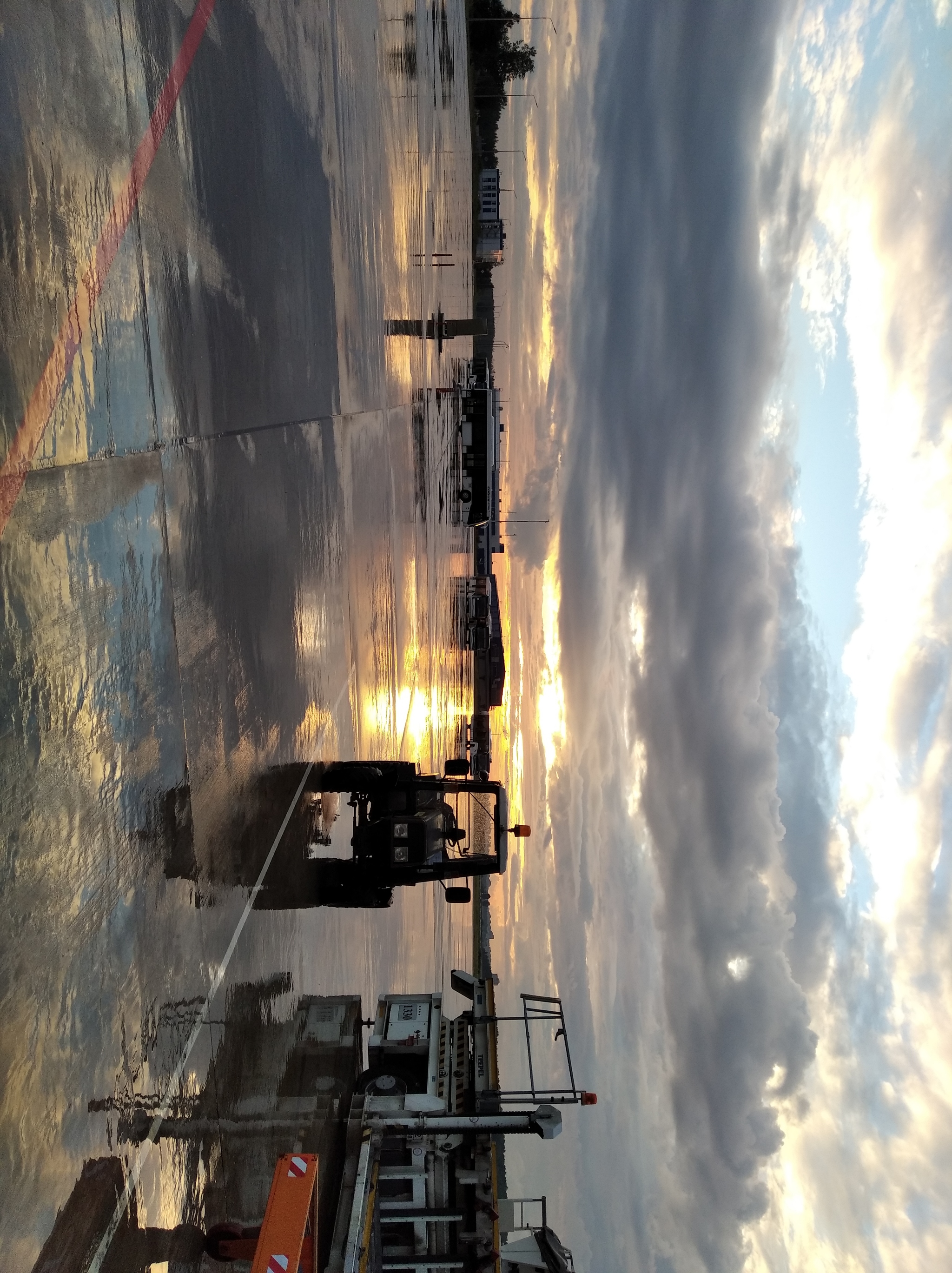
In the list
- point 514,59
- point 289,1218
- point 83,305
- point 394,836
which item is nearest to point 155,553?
point 83,305

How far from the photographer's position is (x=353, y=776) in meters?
8.77

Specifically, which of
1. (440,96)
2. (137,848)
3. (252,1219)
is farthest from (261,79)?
(440,96)

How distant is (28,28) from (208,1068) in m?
5.29

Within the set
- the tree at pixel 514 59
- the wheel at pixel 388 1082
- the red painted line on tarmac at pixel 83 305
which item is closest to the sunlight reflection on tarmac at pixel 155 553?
the red painted line on tarmac at pixel 83 305

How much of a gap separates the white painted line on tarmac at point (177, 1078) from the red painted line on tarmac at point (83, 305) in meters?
3.06

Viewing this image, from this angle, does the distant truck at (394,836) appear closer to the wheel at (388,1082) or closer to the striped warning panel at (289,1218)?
the striped warning panel at (289,1218)

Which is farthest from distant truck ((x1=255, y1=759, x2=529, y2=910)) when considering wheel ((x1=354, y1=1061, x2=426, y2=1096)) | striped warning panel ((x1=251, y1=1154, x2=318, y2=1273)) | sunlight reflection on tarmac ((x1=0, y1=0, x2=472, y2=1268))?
wheel ((x1=354, y1=1061, x2=426, y2=1096))

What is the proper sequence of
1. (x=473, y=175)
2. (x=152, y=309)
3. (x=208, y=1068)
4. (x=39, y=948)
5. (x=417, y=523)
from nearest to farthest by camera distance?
(x=39, y=948) < (x=152, y=309) < (x=208, y=1068) < (x=417, y=523) < (x=473, y=175)

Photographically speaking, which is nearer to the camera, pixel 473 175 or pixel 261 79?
pixel 261 79

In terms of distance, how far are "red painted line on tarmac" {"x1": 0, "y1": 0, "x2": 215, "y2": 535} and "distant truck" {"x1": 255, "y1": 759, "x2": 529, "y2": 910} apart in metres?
5.29

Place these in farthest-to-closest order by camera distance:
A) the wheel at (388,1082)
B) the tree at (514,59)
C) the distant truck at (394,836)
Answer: the tree at (514,59)
the wheel at (388,1082)
the distant truck at (394,836)

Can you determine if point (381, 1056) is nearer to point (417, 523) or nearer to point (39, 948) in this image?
point (417, 523)

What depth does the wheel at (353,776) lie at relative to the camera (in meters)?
8.66

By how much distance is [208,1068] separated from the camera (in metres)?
4.82
